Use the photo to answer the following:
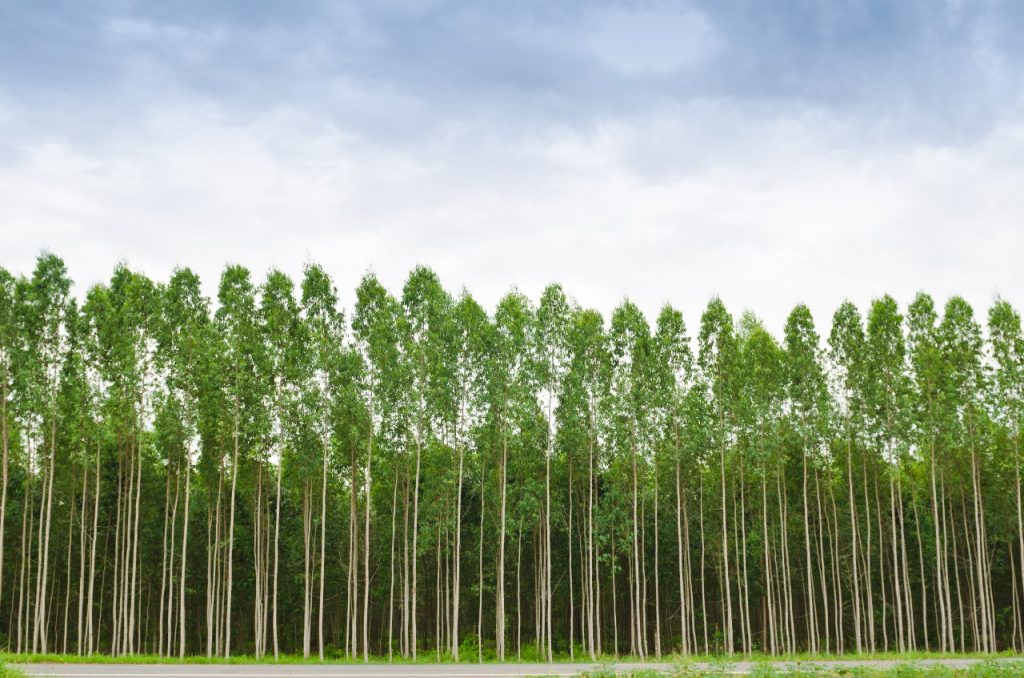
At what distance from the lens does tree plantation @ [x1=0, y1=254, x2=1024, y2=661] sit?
32531 mm

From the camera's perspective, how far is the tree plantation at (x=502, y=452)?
32531mm

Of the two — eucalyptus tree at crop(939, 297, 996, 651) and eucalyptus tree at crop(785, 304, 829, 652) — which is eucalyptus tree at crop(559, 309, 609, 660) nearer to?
eucalyptus tree at crop(785, 304, 829, 652)

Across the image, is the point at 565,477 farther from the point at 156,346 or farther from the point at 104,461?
the point at 104,461

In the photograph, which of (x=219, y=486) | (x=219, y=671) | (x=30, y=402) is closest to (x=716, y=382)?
(x=219, y=486)

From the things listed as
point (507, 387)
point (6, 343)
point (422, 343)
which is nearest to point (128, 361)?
point (6, 343)

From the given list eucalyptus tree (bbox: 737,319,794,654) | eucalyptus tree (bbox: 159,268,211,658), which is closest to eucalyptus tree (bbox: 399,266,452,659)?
eucalyptus tree (bbox: 159,268,211,658)

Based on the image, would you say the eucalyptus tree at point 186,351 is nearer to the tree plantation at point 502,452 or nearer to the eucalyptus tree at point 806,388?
the tree plantation at point 502,452

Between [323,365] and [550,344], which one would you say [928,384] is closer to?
[550,344]

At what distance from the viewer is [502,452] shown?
34.9m

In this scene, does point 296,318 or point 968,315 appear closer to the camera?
point 296,318

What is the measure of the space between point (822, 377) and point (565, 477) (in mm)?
12909

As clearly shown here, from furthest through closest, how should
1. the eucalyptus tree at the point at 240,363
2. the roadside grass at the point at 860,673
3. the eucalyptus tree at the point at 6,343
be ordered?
the eucalyptus tree at the point at 240,363 < the eucalyptus tree at the point at 6,343 < the roadside grass at the point at 860,673

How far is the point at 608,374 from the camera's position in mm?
36312

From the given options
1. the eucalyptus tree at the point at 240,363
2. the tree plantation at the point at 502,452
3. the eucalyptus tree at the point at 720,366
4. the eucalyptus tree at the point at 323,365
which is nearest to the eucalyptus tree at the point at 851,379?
the tree plantation at the point at 502,452
